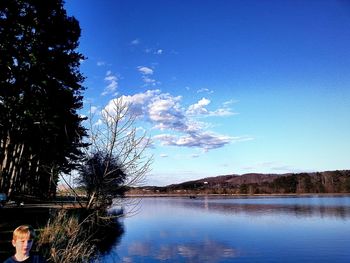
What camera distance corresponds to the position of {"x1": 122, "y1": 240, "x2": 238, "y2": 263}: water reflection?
20.8 meters

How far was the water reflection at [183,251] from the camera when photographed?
20797 millimetres

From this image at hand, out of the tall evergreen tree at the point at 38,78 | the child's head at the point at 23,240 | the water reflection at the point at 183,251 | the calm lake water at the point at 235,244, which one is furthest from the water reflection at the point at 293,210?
the child's head at the point at 23,240

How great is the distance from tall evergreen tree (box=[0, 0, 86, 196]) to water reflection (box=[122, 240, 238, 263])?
6849mm

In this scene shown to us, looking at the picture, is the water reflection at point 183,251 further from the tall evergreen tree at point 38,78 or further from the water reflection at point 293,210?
the water reflection at point 293,210

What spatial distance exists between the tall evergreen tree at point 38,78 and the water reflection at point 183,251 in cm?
685

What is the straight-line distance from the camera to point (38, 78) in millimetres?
25562

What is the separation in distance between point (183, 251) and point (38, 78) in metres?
14.2

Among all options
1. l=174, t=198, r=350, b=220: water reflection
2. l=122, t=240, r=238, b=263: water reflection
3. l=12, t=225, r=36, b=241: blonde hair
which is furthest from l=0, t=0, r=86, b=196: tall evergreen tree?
l=174, t=198, r=350, b=220: water reflection

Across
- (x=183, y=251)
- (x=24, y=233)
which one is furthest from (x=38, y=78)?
(x=24, y=233)

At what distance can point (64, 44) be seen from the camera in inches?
1093

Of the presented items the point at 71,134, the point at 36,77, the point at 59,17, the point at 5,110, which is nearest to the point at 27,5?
the point at 59,17

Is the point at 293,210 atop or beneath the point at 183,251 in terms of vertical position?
atop

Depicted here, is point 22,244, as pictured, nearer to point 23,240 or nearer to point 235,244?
point 23,240

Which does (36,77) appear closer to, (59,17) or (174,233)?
(59,17)
